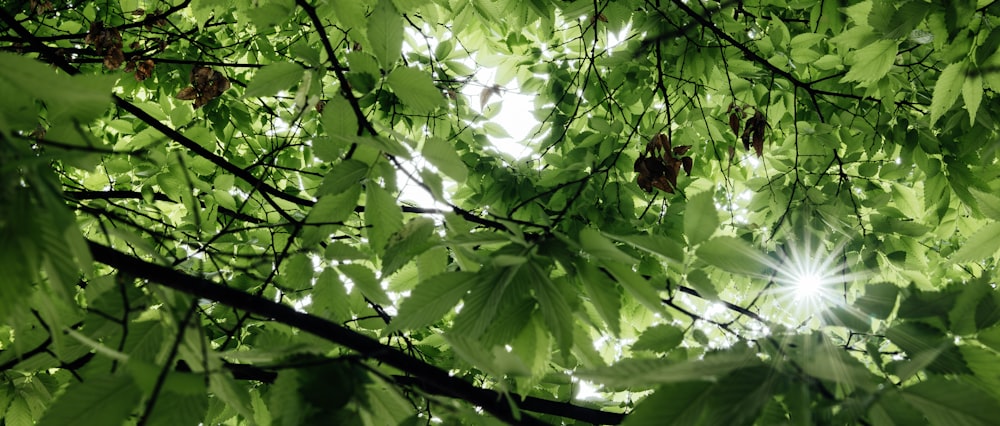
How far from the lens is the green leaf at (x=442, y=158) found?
→ 110cm

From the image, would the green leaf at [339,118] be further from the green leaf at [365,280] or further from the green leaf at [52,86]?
the green leaf at [52,86]

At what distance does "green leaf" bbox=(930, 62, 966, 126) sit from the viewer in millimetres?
1835

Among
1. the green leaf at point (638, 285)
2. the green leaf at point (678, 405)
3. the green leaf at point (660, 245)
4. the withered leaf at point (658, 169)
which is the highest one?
the withered leaf at point (658, 169)

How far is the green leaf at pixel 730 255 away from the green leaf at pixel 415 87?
2.18 feet

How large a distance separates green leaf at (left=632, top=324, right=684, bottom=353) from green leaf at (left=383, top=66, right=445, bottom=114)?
678 millimetres

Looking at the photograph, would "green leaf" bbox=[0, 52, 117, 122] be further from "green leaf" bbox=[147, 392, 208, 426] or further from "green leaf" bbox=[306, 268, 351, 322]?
"green leaf" bbox=[306, 268, 351, 322]

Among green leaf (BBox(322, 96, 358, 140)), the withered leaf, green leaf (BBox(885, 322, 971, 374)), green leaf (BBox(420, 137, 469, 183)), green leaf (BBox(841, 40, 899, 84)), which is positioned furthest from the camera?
the withered leaf

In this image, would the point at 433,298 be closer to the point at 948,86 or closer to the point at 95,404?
the point at 95,404

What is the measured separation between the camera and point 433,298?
36.3 inches

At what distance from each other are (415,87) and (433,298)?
547mm

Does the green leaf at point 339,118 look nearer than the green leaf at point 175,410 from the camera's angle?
No

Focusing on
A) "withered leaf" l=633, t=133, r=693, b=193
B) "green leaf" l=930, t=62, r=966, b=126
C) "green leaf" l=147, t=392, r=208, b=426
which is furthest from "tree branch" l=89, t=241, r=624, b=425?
"green leaf" l=930, t=62, r=966, b=126

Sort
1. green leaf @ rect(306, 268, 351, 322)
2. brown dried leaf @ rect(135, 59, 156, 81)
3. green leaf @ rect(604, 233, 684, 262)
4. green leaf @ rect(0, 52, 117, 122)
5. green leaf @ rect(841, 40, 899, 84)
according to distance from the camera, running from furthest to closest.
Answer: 1. brown dried leaf @ rect(135, 59, 156, 81)
2. green leaf @ rect(841, 40, 899, 84)
3. green leaf @ rect(306, 268, 351, 322)
4. green leaf @ rect(604, 233, 684, 262)
5. green leaf @ rect(0, 52, 117, 122)

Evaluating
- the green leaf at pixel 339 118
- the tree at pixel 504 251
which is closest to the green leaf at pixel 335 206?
the tree at pixel 504 251
